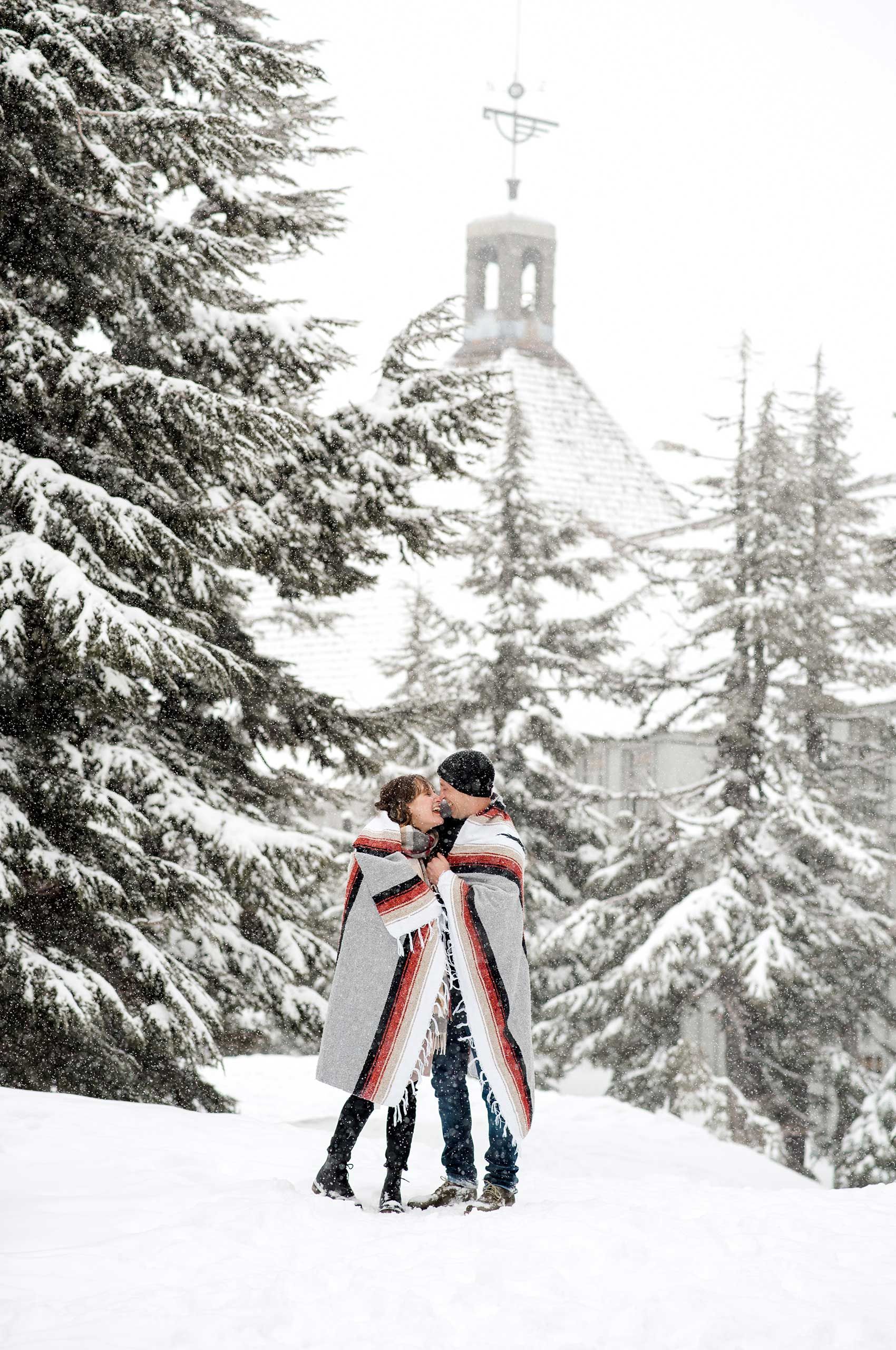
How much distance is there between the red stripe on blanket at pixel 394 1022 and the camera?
17.5ft

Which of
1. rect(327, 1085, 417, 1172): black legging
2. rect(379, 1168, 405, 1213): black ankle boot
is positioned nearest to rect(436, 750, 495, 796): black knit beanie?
rect(327, 1085, 417, 1172): black legging

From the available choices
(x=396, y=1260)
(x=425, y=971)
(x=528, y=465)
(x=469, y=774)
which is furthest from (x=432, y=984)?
(x=528, y=465)

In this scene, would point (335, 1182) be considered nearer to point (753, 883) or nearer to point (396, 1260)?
point (396, 1260)

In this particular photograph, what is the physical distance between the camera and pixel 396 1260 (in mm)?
4562

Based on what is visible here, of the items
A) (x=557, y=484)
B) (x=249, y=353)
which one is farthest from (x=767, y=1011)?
(x=557, y=484)

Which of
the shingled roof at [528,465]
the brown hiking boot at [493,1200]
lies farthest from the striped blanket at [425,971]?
the shingled roof at [528,465]

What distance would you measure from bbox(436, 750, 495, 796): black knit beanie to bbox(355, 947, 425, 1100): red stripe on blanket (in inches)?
25.5

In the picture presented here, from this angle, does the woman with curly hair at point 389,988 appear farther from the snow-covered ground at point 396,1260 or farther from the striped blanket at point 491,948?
the snow-covered ground at point 396,1260

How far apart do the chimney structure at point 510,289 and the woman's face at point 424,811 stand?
34395 mm

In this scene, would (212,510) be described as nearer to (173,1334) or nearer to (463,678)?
(173,1334)

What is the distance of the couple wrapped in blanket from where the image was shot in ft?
17.5

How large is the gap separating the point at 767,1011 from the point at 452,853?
13.6 metres

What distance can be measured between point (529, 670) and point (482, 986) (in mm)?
15080

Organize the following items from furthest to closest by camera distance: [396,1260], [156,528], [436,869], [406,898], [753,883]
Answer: [753,883]
[156,528]
[436,869]
[406,898]
[396,1260]
